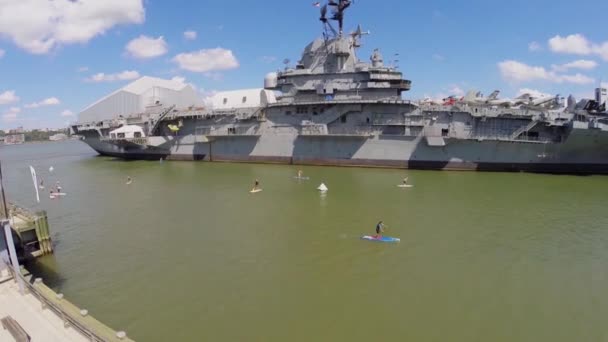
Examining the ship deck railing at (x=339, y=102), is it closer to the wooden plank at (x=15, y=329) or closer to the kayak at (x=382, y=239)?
the kayak at (x=382, y=239)

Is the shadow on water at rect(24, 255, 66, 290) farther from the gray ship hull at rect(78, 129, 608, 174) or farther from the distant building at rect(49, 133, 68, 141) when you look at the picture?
the distant building at rect(49, 133, 68, 141)

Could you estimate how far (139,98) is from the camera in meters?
54.6

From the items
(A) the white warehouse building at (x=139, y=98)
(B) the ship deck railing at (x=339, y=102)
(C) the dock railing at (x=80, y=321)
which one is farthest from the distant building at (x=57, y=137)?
(C) the dock railing at (x=80, y=321)

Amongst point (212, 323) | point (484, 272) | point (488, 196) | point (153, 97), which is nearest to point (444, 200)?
point (488, 196)

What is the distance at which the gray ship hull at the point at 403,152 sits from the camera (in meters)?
28.6

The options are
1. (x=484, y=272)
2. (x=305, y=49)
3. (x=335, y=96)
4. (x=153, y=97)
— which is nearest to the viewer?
(x=484, y=272)

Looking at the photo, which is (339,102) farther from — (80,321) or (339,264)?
(80,321)

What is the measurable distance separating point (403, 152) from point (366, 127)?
168 inches

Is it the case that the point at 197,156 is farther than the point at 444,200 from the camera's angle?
Yes

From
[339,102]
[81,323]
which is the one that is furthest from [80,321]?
[339,102]

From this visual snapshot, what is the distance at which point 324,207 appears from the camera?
20281mm

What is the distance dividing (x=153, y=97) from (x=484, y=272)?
180 feet

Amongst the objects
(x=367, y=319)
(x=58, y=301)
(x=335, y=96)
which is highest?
(x=335, y=96)

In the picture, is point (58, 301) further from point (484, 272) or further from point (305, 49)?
point (305, 49)
